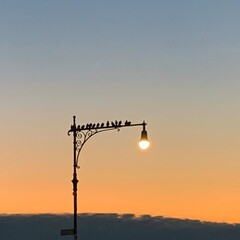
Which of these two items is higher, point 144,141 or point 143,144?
point 144,141

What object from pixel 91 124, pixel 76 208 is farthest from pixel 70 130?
pixel 76 208

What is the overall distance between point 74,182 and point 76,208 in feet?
3.04

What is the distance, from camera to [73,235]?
32719 mm

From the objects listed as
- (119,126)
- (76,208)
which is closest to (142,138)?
(119,126)

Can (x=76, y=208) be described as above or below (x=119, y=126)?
below

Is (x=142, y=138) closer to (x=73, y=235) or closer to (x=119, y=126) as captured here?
(x=119, y=126)

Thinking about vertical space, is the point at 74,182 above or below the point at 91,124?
below

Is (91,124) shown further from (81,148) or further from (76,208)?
(76,208)

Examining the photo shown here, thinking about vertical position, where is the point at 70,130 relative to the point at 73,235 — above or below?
above

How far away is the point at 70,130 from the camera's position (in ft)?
109

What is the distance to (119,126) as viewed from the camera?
3288cm

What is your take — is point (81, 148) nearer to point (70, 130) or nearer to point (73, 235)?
point (70, 130)

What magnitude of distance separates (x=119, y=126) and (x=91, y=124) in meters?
1.03

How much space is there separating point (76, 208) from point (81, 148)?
2192 millimetres
